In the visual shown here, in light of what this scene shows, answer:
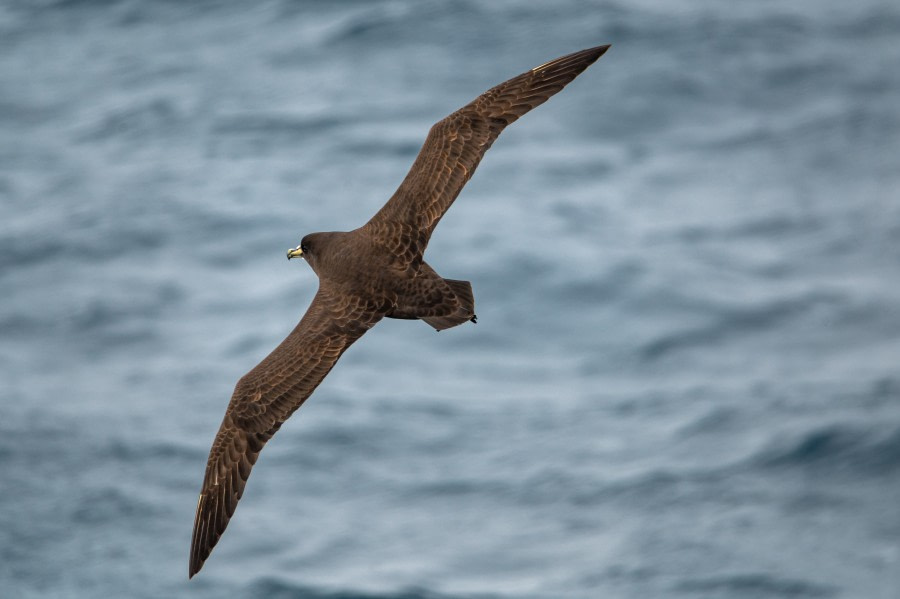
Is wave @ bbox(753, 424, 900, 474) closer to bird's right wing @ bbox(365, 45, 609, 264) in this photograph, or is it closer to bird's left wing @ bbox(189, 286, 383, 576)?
bird's right wing @ bbox(365, 45, 609, 264)

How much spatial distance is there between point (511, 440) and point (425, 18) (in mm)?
10668

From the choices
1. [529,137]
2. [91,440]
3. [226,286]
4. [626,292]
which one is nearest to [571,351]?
[626,292]

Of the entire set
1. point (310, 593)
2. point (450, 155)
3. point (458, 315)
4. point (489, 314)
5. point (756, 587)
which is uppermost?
point (489, 314)

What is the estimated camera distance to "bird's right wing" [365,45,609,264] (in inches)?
517

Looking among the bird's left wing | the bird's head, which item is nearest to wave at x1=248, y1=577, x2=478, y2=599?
the bird's left wing

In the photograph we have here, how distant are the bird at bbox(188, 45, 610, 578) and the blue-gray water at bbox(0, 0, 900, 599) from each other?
53.6 ft

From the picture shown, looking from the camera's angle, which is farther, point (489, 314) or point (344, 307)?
point (489, 314)

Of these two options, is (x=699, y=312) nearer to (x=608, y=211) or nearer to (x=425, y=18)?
(x=608, y=211)

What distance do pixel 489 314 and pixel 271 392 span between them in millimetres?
19342

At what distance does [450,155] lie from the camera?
13.6 meters

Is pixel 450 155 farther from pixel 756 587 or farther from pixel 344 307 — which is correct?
pixel 756 587

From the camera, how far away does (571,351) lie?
3325cm

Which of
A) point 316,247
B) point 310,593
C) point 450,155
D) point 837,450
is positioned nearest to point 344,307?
point 316,247

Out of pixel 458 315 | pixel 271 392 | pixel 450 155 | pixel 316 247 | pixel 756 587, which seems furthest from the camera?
pixel 756 587
